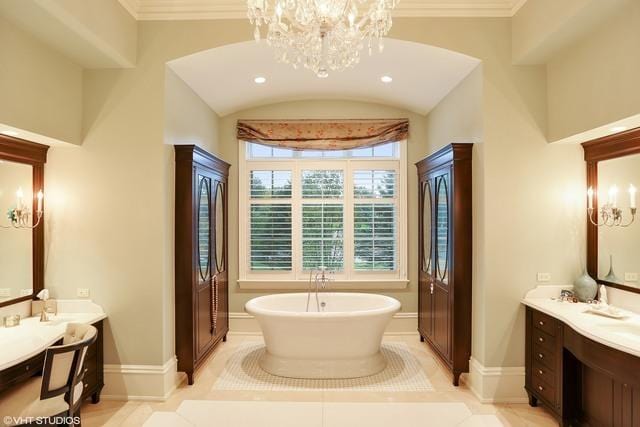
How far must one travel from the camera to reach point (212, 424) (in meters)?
3.08

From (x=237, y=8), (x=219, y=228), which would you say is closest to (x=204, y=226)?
(x=219, y=228)

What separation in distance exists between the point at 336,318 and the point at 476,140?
6.78ft

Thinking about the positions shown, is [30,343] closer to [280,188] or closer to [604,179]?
[280,188]

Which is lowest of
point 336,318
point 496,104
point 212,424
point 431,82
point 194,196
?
point 212,424

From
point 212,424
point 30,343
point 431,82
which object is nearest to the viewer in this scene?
point 30,343

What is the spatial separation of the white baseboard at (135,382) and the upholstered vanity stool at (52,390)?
94cm

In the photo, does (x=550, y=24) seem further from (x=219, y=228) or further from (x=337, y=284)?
(x=219, y=228)

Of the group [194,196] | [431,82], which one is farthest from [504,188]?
[194,196]

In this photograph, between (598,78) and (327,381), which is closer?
(598,78)

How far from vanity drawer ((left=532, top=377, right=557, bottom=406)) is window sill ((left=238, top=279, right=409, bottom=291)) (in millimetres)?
2151

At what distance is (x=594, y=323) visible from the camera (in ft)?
8.94

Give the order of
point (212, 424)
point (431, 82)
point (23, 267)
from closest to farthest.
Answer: point (212, 424), point (23, 267), point (431, 82)

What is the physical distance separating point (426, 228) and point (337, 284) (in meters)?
1.38

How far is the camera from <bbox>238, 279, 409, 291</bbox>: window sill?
17.2ft
